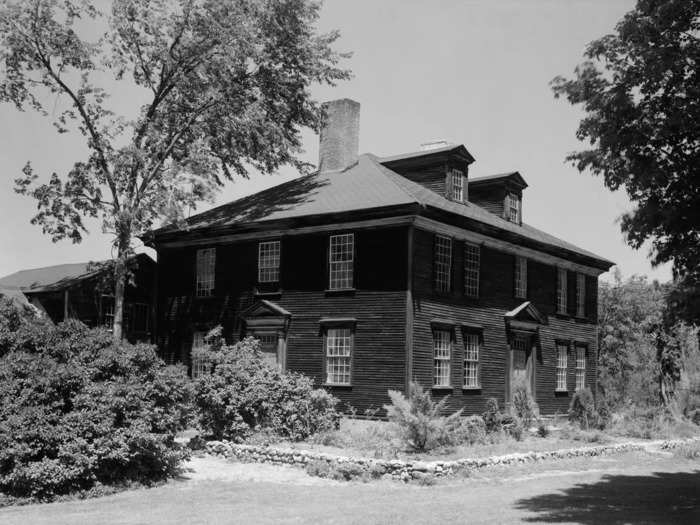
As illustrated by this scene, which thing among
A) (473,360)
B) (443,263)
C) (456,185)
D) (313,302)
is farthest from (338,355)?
(456,185)

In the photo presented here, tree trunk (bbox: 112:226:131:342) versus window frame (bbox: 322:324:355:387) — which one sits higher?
tree trunk (bbox: 112:226:131:342)

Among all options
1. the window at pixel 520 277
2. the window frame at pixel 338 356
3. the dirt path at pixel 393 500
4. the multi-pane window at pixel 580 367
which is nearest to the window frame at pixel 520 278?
the window at pixel 520 277

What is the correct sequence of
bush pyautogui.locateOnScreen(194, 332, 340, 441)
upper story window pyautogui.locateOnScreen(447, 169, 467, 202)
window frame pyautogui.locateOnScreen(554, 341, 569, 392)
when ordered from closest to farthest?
bush pyautogui.locateOnScreen(194, 332, 340, 441), upper story window pyautogui.locateOnScreen(447, 169, 467, 202), window frame pyautogui.locateOnScreen(554, 341, 569, 392)

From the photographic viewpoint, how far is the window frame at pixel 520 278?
30.6 m

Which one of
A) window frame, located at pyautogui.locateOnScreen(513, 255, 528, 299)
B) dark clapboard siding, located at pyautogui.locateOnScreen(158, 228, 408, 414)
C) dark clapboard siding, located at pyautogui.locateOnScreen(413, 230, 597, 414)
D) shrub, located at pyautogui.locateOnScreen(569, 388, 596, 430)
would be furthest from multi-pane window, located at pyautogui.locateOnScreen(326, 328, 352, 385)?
shrub, located at pyautogui.locateOnScreen(569, 388, 596, 430)

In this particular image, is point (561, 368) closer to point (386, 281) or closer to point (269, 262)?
point (386, 281)

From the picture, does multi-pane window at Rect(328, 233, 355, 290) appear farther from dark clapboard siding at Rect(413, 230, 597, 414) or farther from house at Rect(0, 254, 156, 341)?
house at Rect(0, 254, 156, 341)

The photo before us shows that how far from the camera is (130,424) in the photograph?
16266 mm

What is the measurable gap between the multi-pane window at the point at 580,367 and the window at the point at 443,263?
10546 millimetres

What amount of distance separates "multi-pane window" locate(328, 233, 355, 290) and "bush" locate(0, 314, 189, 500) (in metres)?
9.60

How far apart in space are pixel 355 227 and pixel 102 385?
1178 centimetres

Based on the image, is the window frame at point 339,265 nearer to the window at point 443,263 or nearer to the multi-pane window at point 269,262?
the multi-pane window at point 269,262

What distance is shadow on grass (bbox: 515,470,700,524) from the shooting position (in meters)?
13.1

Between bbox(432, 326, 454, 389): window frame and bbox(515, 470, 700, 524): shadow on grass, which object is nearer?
bbox(515, 470, 700, 524): shadow on grass
